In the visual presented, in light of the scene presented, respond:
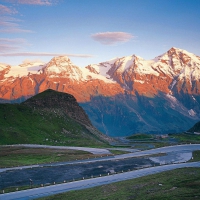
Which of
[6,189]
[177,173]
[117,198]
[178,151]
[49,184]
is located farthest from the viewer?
[178,151]

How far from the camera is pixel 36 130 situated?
7569 inches

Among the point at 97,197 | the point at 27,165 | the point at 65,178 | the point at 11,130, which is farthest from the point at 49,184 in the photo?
the point at 11,130

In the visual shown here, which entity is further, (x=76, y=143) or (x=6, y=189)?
(x=76, y=143)

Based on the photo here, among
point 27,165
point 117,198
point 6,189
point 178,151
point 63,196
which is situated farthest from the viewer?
point 178,151

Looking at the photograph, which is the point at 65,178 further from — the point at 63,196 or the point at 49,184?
the point at 63,196

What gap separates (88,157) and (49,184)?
4409cm

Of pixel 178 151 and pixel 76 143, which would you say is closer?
pixel 178 151

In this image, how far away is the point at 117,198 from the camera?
→ 2453 inches

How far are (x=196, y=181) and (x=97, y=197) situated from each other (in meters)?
19.8

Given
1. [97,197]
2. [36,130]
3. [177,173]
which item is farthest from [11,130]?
[97,197]

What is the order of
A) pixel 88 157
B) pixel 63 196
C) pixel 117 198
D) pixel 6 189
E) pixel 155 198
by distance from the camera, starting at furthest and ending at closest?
pixel 88 157 < pixel 6 189 < pixel 63 196 < pixel 117 198 < pixel 155 198

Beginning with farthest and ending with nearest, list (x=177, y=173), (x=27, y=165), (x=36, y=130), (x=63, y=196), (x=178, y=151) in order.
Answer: (x=36, y=130), (x=178, y=151), (x=27, y=165), (x=177, y=173), (x=63, y=196)

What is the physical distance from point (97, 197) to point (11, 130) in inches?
4729

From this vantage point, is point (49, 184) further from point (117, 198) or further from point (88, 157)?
point (88, 157)
